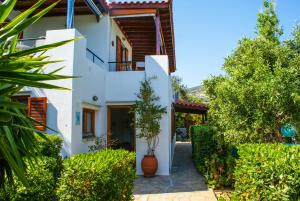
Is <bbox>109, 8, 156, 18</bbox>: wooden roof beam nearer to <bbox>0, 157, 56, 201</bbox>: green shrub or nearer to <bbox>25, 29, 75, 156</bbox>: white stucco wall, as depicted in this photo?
<bbox>25, 29, 75, 156</bbox>: white stucco wall

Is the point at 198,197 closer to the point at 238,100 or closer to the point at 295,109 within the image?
the point at 238,100

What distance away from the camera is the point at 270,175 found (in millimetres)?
5359

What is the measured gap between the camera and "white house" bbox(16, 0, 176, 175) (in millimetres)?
10125

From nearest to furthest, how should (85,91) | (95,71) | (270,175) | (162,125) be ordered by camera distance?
(270,175)
(85,91)
(95,71)
(162,125)

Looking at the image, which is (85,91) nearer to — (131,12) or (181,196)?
(131,12)

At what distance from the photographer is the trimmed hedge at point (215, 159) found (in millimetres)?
10109

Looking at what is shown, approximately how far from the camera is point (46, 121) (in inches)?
401

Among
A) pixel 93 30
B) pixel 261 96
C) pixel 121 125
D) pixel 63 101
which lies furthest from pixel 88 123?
pixel 261 96

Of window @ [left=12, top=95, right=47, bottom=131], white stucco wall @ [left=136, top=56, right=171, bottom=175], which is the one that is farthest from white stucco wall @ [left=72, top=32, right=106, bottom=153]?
white stucco wall @ [left=136, top=56, right=171, bottom=175]

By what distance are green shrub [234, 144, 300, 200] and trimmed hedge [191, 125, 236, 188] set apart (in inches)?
155

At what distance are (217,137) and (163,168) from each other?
8.85 ft

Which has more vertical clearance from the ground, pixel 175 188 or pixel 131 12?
pixel 131 12

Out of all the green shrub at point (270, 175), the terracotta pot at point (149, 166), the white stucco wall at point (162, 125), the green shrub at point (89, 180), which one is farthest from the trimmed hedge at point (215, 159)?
the green shrub at point (89, 180)

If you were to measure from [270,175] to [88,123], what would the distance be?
331 inches
